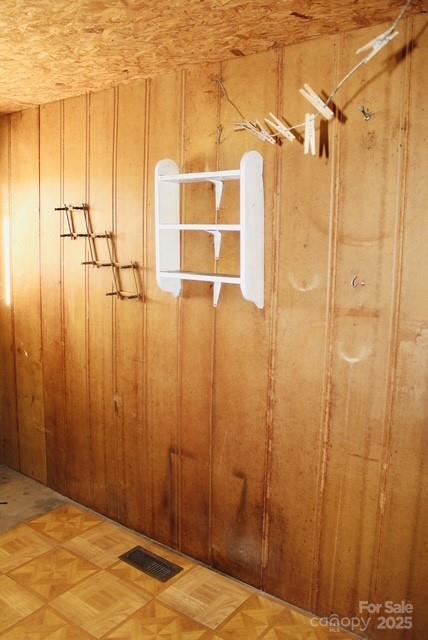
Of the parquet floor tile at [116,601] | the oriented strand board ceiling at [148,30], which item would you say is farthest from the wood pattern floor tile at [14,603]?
the oriented strand board ceiling at [148,30]

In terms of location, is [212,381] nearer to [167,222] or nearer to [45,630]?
[167,222]

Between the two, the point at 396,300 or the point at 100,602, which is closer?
the point at 396,300

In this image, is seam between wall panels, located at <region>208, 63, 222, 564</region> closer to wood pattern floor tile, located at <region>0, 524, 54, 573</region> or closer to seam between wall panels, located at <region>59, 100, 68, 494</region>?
wood pattern floor tile, located at <region>0, 524, 54, 573</region>

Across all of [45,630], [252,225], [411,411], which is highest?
[252,225]

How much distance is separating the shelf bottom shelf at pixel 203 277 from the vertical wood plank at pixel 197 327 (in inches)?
4.8

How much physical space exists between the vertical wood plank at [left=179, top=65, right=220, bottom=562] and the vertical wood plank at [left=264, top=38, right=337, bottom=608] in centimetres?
35

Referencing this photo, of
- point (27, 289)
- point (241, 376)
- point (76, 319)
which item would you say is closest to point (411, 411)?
point (241, 376)

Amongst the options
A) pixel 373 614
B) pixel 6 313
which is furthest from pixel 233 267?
pixel 6 313

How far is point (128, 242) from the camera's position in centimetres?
260

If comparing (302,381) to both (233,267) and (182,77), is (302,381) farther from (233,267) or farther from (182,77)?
(182,77)

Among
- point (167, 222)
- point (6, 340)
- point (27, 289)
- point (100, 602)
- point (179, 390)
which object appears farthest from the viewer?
point (6, 340)

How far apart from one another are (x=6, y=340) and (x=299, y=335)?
7.15ft

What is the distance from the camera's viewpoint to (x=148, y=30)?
6.07 ft

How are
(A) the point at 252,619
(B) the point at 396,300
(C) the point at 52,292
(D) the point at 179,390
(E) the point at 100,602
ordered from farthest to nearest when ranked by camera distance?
(C) the point at 52,292
(D) the point at 179,390
(E) the point at 100,602
(A) the point at 252,619
(B) the point at 396,300
